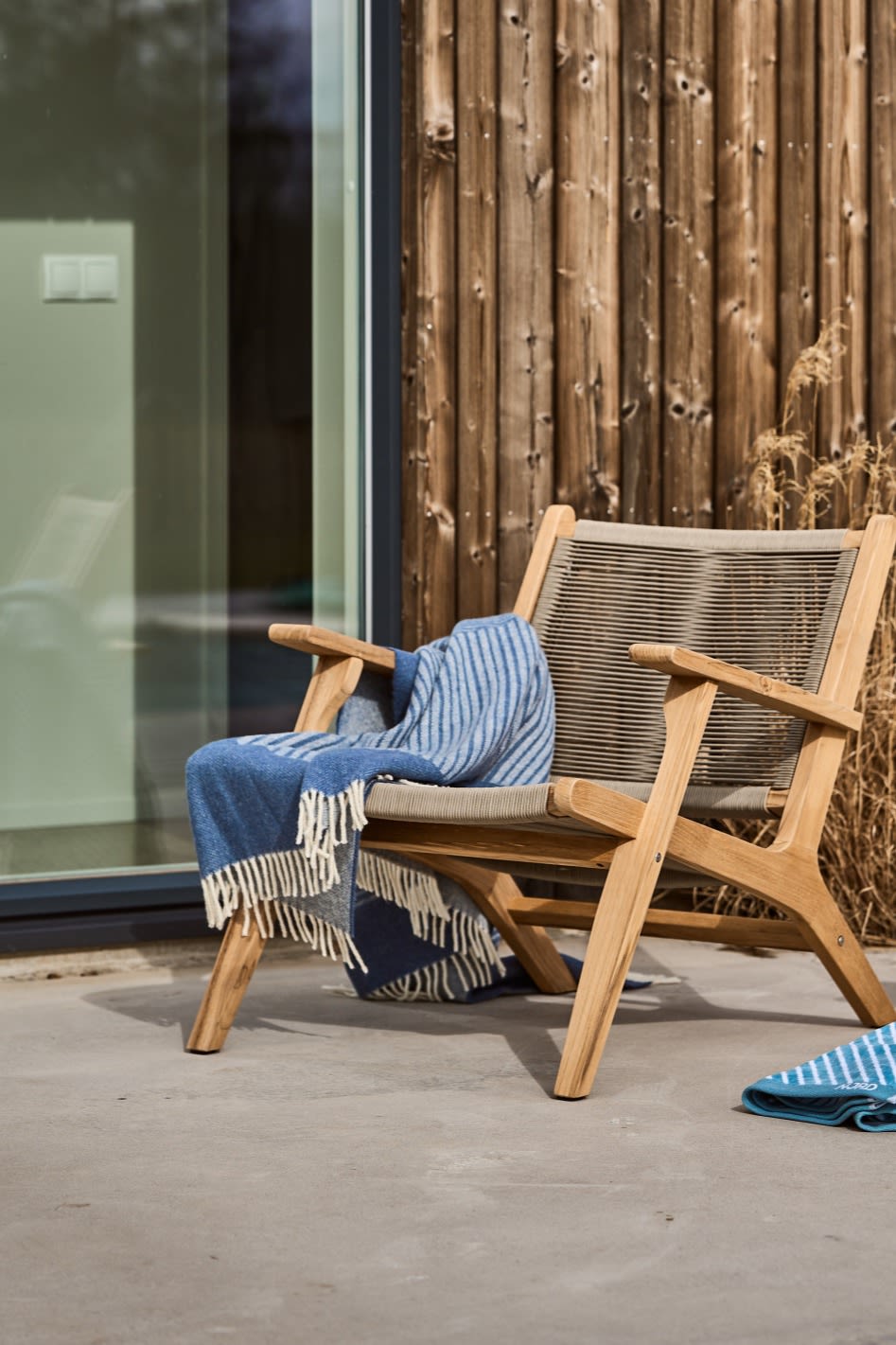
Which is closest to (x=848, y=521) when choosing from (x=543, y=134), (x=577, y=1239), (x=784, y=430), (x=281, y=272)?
(x=784, y=430)

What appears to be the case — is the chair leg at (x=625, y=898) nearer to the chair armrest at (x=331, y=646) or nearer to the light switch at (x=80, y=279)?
the chair armrest at (x=331, y=646)

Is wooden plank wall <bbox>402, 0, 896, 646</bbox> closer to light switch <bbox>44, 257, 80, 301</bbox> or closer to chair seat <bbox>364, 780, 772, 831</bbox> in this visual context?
light switch <bbox>44, 257, 80, 301</bbox>

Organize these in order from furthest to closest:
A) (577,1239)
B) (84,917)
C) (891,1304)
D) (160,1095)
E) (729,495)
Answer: (729,495) < (84,917) < (160,1095) < (577,1239) < (891,1304)

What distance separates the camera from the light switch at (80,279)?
366cm

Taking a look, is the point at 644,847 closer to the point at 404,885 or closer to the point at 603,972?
the point at 603,972

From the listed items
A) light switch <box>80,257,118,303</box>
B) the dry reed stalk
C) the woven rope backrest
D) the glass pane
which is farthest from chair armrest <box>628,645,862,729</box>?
light switch <box>80,257,118,303</box>

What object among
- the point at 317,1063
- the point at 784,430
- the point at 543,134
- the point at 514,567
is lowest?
the point at 317,1063

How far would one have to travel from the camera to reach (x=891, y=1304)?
1742 mm

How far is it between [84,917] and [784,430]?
6.30 ft

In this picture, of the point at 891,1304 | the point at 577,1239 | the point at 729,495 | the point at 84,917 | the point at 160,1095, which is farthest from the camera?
the point at 729,495

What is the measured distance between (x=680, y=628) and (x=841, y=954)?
2.23 ft

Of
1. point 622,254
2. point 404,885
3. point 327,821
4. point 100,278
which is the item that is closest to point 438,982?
point 404,885

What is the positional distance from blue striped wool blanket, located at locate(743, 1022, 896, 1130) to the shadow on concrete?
1.40 ft

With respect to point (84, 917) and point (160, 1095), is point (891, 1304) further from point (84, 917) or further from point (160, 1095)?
point (84, 917)
